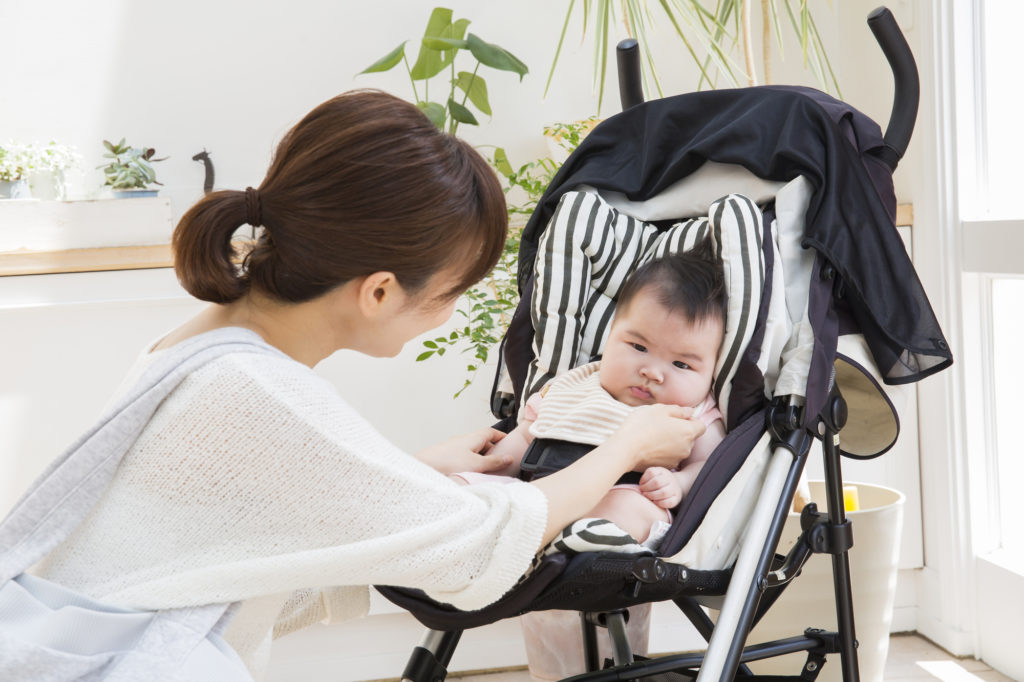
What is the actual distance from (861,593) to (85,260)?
171cm

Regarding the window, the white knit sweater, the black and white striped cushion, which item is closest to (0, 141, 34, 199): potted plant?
the black and white striped cushion

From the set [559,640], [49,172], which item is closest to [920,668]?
[559,640]

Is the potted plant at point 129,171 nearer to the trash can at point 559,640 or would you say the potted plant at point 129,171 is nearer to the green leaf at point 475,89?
the green leaf at point 475,89

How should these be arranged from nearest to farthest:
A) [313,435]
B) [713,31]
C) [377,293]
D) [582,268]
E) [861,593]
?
[313,435] < [377,293] < [582,268] < [861,593] < [713,31]

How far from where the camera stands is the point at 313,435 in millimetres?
928

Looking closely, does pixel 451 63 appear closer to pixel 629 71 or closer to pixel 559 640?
pixel 629 71

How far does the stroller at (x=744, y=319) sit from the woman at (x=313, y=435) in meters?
0.14

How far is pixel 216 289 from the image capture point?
1.04 meters

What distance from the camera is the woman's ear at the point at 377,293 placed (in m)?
1.04

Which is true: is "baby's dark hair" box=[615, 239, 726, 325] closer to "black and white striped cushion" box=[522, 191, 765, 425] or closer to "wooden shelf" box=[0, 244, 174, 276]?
"black and white striped cushion" box=[522, 191, 765, 425]

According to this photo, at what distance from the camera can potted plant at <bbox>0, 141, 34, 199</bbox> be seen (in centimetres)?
210

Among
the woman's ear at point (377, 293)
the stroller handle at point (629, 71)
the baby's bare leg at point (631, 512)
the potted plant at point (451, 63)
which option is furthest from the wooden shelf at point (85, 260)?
the baby's bare leg at point (631, 512)

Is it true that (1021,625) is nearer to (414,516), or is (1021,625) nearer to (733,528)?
(733,528)

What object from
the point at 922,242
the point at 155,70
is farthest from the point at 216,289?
the point at 922,242
